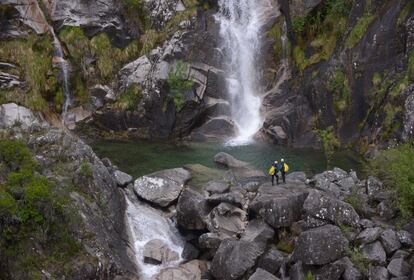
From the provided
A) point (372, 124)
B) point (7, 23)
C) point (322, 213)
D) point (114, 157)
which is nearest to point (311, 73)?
point (372, 124)

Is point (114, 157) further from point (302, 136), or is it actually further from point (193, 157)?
point (302, 136)

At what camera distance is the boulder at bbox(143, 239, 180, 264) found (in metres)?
18.8

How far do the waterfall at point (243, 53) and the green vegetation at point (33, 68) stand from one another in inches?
552

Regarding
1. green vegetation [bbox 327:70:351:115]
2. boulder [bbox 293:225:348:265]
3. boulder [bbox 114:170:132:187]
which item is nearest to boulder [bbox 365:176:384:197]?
boulder [bbox 293:225:348:265]

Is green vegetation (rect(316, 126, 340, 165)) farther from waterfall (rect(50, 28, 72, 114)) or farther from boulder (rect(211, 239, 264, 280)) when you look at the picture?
waterfall (rect(50, 28, 72, 114))

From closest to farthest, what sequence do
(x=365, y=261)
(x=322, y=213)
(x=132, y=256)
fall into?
(x=365, y=261) < (x=322, y=213) < (x=132, y=256)

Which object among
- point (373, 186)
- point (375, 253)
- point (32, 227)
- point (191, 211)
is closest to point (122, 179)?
point (191, 211)

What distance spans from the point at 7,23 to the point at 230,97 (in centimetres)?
1828

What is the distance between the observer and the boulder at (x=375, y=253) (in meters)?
15.0

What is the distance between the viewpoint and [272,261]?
16438 mm

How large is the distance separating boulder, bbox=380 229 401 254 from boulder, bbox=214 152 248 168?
489 inches

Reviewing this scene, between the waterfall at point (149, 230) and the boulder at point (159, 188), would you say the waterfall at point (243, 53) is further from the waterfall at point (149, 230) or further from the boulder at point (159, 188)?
the waterfall at point (149, 230)

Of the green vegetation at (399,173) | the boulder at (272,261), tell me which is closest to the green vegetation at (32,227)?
the boulder at (272,261)

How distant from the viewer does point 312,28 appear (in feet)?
114
